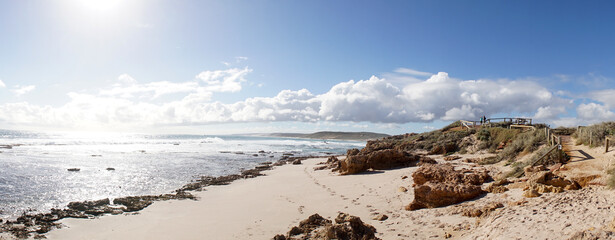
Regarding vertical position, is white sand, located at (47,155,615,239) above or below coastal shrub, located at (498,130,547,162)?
below

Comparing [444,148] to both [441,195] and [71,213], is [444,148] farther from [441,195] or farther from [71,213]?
[71,213]

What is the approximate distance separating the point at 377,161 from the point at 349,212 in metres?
8.81

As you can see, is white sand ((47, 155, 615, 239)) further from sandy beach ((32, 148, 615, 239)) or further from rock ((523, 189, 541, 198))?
rock ((523, 189, 541, 198))

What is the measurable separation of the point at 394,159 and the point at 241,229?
11.8m

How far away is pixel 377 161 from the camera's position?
1736 cm

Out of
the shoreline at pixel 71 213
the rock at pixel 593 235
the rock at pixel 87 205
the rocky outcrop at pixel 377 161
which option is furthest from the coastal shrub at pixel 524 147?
the rock at pixel 87 205

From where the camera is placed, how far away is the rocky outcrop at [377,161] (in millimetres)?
16672

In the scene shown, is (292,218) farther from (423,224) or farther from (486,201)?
(486,201)

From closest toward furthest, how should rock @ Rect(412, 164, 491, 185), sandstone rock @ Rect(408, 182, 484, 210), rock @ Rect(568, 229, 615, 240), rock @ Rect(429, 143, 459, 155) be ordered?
1. rock @ Rect(568, 229, 615, 240)
2. sandstone rock @ Rect(408, 182, 484, 210)
3. rock @ Rect(412, 164, 491, 185)
4. rock @ Rect(429, 143, 459, 155)

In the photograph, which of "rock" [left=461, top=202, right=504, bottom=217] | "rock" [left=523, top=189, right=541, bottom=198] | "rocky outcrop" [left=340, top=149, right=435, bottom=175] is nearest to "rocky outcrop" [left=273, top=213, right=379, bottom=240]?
"rock" [left=461, top=202, right=504, bottom=217]

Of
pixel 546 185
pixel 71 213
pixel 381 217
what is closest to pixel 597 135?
pixel 546 185

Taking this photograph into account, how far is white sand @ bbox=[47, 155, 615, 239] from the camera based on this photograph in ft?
18.2

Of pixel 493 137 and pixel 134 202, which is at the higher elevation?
pixel 493 137

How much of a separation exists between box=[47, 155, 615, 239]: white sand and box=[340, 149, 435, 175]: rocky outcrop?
2.52m
